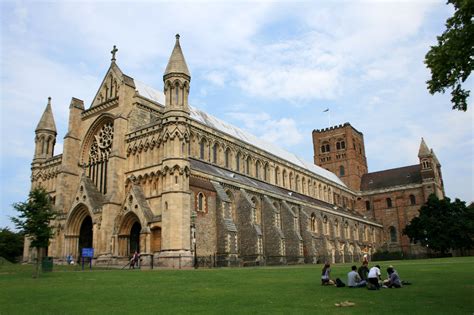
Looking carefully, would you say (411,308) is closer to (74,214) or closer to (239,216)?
(239,216)

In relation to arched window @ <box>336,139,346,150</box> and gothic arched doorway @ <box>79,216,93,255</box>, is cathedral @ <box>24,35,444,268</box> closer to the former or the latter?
gothic arched doorway @ <box>79,216,93,255</box>

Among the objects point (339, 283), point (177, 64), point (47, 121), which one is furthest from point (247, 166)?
point (339, 283)

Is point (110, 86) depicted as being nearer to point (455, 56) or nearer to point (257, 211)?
point (257, 211)

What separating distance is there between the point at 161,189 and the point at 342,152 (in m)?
62.1

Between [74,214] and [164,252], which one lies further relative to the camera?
[74,214]

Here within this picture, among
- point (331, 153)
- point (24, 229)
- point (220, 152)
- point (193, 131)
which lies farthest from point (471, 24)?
point (331, 153)

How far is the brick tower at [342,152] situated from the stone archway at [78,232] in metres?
60.2

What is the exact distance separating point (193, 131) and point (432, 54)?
34286 millimetres

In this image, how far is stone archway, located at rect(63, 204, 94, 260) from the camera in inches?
1667

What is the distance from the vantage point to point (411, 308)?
36.9 ft

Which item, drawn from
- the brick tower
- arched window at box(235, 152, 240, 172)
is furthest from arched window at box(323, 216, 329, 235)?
the brick tower

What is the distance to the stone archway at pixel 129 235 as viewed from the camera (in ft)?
126

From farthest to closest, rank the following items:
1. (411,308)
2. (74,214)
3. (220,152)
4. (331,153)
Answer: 1. (331,153)
2. (220,152)
3. (74,214)
4. (411,308)

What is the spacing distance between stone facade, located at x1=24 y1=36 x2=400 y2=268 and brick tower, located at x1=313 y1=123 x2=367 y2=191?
120 ft
